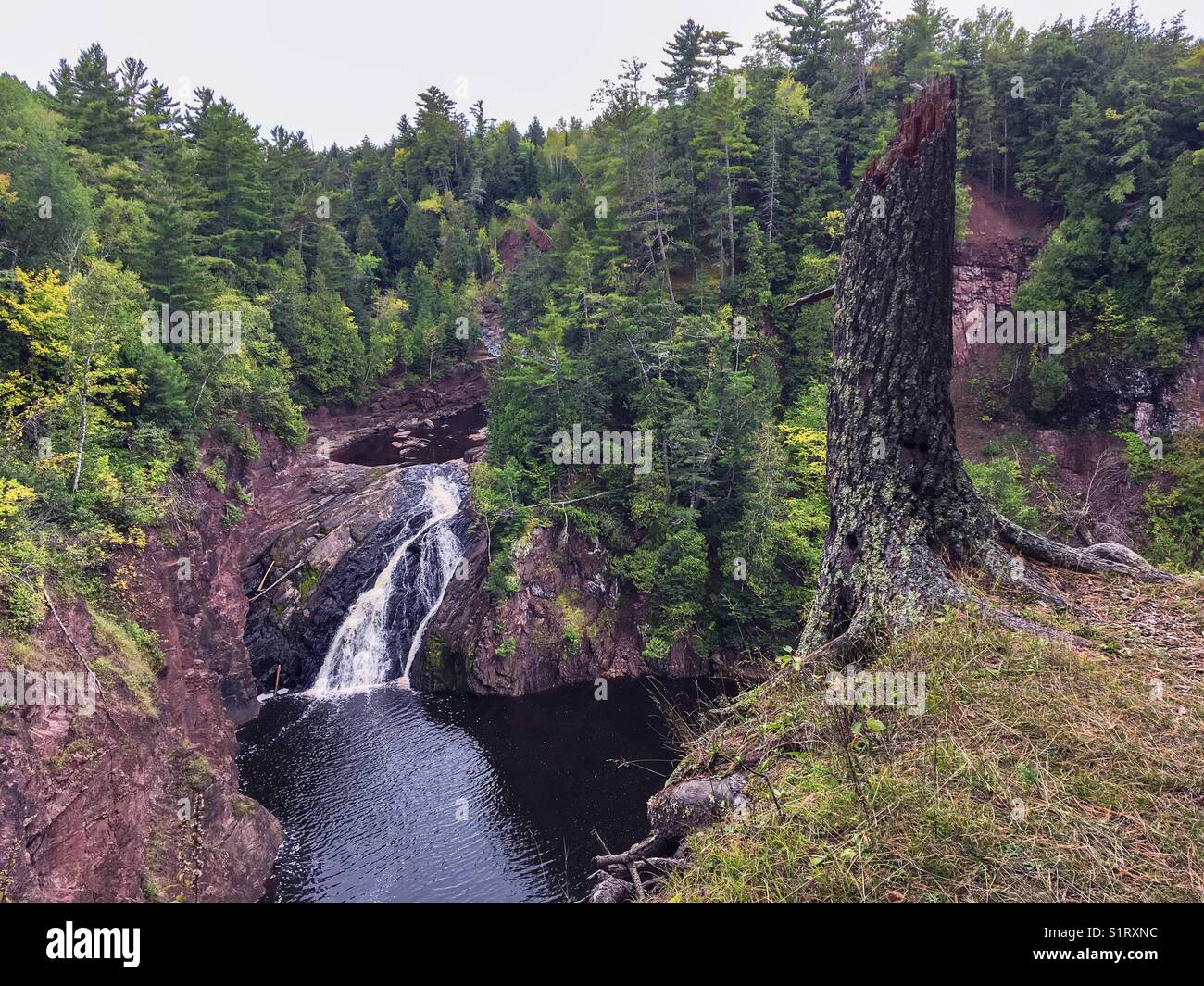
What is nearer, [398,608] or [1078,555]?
[1078,555]

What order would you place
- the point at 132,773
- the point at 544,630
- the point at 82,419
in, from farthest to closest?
the point at 544,630
the point at 82,419
the point at 132,773

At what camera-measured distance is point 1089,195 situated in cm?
2969

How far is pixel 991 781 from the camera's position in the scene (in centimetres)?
344

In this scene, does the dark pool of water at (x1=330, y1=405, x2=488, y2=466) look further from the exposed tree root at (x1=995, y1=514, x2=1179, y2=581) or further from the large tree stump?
the exposed tree root at (x1=995, y1=514, x2=1179, y2=581)

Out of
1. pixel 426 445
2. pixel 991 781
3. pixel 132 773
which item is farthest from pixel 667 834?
pixel 426 445

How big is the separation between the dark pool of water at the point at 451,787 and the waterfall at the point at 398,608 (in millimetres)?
974

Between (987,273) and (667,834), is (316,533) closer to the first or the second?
(667,834)

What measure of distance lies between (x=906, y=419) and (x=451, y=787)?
53.0 ft

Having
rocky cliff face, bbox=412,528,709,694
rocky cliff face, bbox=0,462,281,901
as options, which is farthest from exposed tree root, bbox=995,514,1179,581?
rocky cliff face, bbox=412,528,709,694

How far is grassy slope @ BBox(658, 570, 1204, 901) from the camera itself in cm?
300

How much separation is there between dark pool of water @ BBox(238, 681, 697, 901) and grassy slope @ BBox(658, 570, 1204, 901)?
10448mm

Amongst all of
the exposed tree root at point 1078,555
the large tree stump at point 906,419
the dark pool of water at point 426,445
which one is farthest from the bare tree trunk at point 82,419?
the exposed tree root at point 1078,555

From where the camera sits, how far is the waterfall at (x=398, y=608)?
22.4 meters
